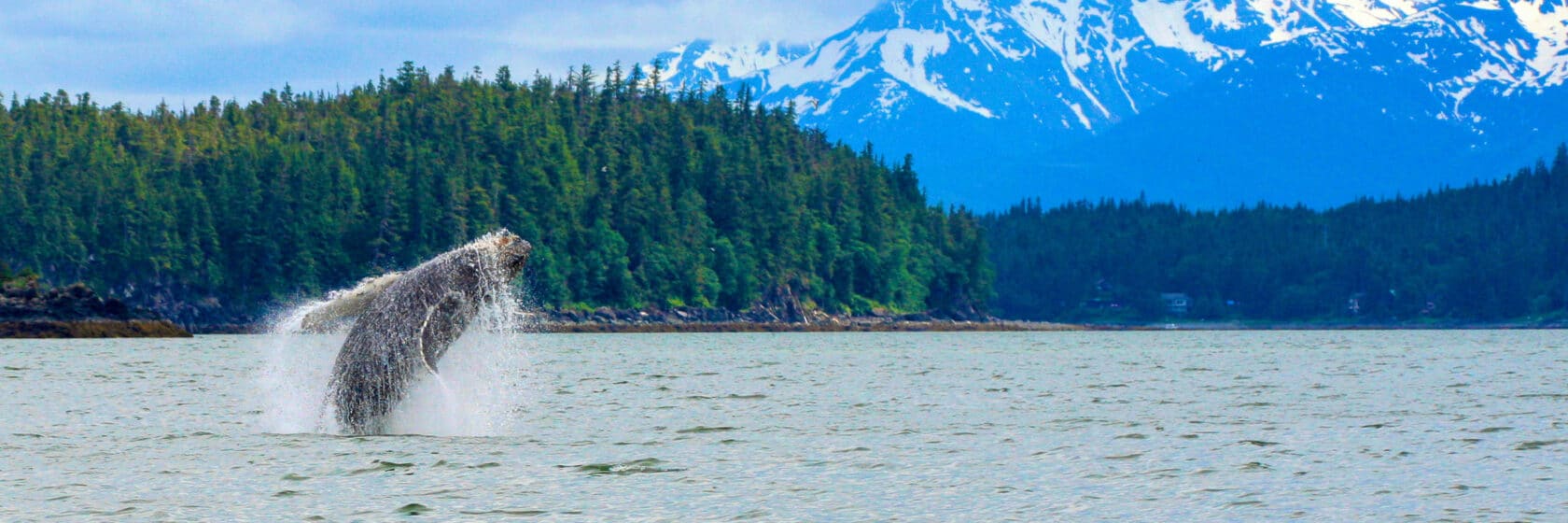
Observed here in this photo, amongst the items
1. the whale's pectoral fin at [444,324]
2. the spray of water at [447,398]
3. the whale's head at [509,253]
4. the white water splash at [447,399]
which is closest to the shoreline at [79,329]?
the spray of water at [447,398]

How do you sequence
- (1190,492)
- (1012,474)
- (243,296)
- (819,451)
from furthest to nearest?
(243,296) < (819,451) < (1012,474) < (1190,492)

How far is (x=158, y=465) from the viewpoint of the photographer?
31.0 metres

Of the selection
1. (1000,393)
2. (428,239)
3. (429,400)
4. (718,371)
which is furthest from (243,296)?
(429,400)

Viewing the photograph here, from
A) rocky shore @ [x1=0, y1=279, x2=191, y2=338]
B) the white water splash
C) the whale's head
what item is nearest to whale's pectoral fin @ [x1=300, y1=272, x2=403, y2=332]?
the white water splash

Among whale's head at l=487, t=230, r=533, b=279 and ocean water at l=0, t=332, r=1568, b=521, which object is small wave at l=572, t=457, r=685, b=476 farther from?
whale's head at l=487, t=230, r=533, b=279

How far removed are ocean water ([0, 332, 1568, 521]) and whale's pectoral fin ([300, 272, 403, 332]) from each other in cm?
228

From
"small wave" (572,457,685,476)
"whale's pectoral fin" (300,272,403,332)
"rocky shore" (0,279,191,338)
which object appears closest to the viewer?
"whale's pectoral fin" (300,272,403,332)

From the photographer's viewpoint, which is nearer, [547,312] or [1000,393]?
[1000,393]

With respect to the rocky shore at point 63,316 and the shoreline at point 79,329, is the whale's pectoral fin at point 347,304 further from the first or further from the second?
the rocky shore at point 63,316

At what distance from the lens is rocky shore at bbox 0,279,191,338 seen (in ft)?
421

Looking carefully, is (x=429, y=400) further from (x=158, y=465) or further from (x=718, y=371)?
(x=718, y=371)

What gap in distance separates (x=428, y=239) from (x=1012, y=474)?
172 m

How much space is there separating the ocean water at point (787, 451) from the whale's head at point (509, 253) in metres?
3.08

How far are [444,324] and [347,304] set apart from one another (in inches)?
70.3
